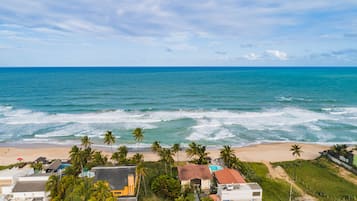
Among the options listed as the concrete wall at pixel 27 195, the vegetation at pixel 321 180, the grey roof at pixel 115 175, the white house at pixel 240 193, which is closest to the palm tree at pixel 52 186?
the concrete wall at pixel 27 195

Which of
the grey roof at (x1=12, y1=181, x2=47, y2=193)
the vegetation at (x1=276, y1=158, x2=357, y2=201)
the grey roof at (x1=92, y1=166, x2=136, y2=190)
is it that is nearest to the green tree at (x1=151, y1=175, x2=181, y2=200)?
the grey roof at (x1=92, y1=166, x2=136, y2=190)

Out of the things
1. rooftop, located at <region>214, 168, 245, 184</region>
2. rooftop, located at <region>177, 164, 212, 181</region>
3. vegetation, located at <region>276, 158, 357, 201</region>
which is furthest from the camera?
rooftop, located at <region>177, 164, 212, 181</region>

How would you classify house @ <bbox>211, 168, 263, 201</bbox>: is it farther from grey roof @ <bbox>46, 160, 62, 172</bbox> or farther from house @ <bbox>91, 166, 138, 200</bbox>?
grey roof @ <bbox>46, 160, 62, 172</bbox>

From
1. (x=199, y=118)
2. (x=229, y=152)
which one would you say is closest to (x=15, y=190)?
(x=229, y=152)

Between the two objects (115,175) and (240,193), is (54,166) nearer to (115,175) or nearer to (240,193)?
(115,175)

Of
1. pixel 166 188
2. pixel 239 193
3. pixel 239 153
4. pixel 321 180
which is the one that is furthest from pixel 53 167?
pixel 321 180

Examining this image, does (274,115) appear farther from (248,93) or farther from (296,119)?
(248,93)

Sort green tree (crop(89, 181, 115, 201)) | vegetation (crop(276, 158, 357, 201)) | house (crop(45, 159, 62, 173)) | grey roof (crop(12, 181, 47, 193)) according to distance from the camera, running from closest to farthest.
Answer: green tree (crop(89, 181, 115, 201)) < grey roof (crop(12, 181, 47, 193)) < vegetation (crop(276, 158, 357, 201)) < house (crop(45, 159, 62, 173))
